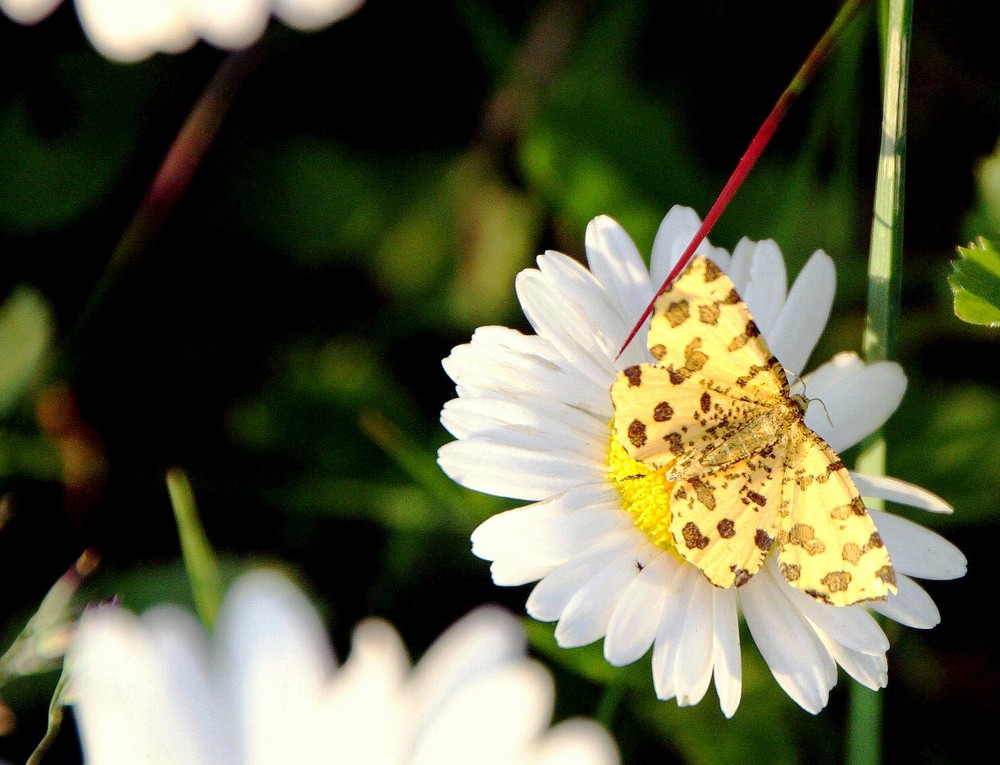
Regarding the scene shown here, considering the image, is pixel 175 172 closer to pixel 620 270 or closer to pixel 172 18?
pixel 172 18

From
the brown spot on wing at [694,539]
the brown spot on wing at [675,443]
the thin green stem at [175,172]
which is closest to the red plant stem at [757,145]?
the brown spot on wing at [675,443]

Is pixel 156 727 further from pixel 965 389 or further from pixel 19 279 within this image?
pixel 965 389

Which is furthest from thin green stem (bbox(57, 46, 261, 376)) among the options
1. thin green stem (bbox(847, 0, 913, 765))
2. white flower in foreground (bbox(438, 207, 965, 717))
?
thin green stem (bbox(847, 0, 913, 765))

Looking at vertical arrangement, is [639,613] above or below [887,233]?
below

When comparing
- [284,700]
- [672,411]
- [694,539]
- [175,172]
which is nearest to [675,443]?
[672,411]

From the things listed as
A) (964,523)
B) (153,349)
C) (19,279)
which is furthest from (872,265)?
(19,279)

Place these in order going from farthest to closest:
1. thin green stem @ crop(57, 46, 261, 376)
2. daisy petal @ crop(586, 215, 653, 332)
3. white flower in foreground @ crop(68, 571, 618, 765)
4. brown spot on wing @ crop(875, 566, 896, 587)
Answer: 1. thin green stem @ crop(57, 46, 261, 376)
2. daisy petal @ crop(586, 215, 653, 332)
3. brown spot on wing @ crop(875, 566, 896, 587)
4. white flower in foreground @ crop(68, 571, 618, 765)

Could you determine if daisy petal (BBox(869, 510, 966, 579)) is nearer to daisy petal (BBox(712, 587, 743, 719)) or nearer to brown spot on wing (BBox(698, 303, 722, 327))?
daisy petal (BBox(712, 587, 743, 719))
